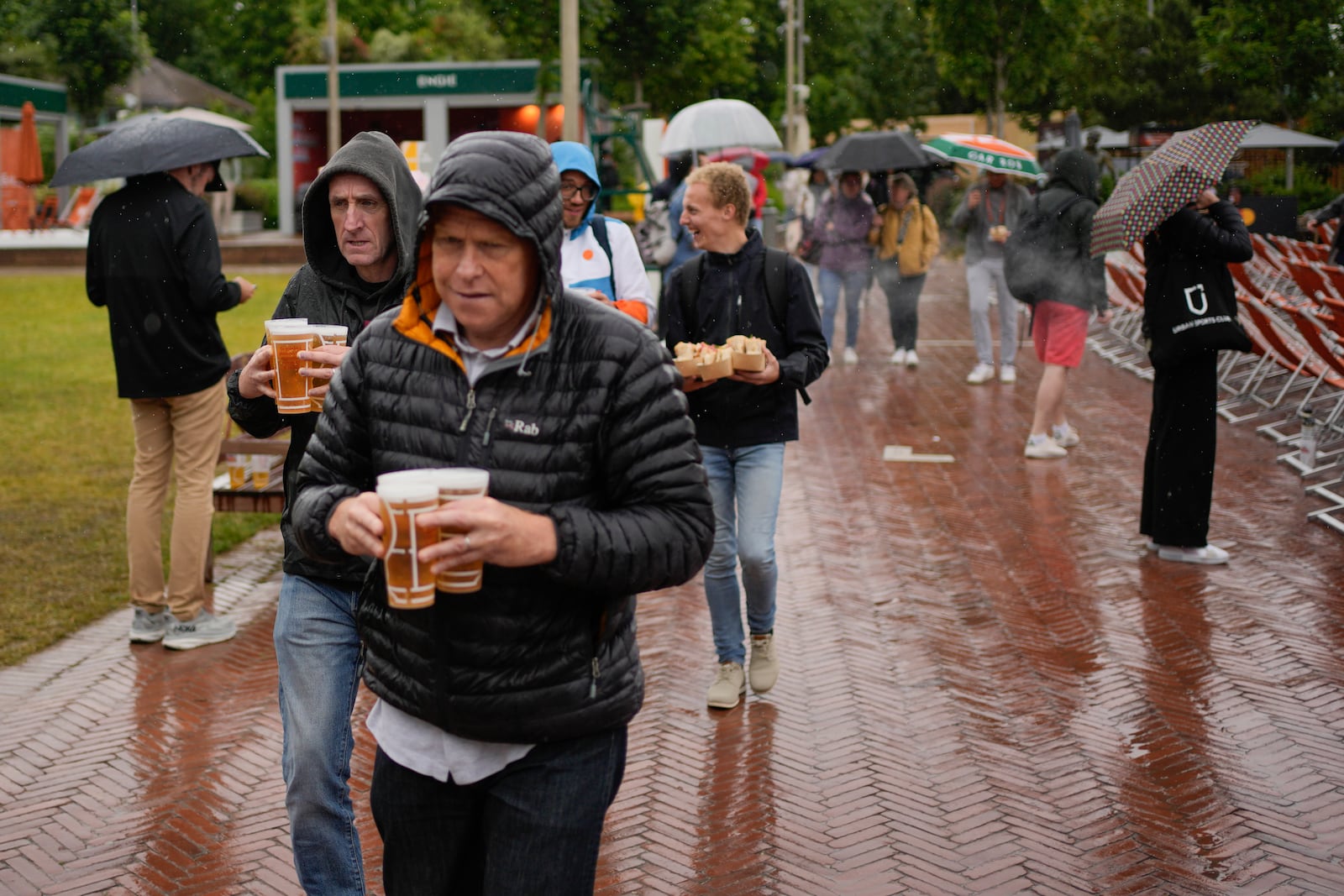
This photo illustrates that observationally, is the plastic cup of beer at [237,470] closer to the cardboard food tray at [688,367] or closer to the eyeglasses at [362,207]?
the cardboard food tray at [688,367]

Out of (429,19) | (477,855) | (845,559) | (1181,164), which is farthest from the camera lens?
(429,19)

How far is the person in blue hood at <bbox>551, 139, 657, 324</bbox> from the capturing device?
5273 mm

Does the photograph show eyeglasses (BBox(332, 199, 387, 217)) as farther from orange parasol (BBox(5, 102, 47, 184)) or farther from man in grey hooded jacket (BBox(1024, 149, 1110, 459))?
orange parasol (BBox(5, 102, 47, 184))

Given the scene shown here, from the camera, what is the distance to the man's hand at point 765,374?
495 cm

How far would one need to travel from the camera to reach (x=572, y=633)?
237 cm

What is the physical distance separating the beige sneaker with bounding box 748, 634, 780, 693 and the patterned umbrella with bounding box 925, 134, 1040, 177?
8.76 m

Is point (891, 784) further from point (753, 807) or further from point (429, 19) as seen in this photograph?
point (429, 19)

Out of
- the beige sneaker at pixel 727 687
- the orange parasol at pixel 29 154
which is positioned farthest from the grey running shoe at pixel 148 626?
the orange parasol at pixel 29 154

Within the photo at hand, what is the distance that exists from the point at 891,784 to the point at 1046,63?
70.2 feet

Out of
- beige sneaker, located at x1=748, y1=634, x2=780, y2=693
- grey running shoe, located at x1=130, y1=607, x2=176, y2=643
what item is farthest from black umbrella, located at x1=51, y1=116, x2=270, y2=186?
beige sneaker, located at x1=748, y1=634, x2=780, y2=693

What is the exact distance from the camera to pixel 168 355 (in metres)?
Result: 5.97

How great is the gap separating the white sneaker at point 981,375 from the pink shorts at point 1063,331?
3469mm

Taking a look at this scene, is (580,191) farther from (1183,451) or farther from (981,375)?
(981,375)

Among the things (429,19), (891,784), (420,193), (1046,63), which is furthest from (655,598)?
(429,19)
